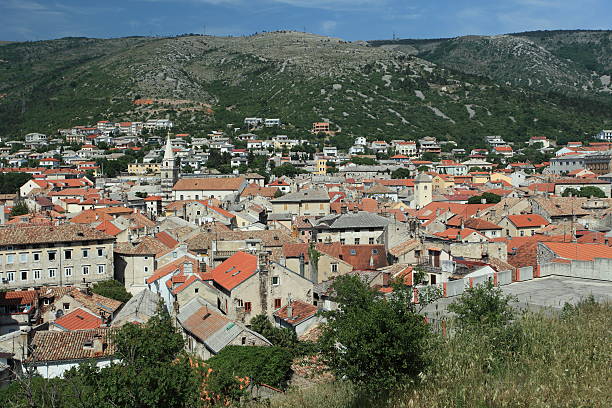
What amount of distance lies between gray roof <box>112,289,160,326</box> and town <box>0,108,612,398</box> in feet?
0.42

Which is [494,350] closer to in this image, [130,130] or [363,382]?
[363,382]

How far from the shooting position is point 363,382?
42.6ft

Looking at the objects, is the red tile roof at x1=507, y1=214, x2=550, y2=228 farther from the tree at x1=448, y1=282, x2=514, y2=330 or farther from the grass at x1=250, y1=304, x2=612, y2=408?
the grass at x1=250, y1=304, x2=612, y2=408

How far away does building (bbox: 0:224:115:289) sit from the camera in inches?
1751


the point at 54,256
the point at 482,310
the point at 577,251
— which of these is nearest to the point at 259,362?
the point at 482,310

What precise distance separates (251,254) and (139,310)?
7.23 metres

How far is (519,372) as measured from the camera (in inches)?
399

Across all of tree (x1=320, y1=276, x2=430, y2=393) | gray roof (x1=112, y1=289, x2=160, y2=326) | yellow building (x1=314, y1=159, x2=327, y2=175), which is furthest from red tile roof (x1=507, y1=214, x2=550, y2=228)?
yellow building (x1=314, y1=159, x2=327, y2=175)

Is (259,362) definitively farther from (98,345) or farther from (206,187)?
(206,187)

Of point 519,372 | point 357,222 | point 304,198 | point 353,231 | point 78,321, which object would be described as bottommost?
→ point 78,321

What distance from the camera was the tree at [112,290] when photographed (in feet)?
134

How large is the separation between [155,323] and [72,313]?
36.6 feet

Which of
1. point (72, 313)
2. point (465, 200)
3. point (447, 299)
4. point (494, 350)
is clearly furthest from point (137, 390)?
point (465, 200)

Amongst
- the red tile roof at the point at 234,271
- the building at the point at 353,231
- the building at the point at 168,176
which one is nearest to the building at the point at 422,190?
the building at the point at 168,176
